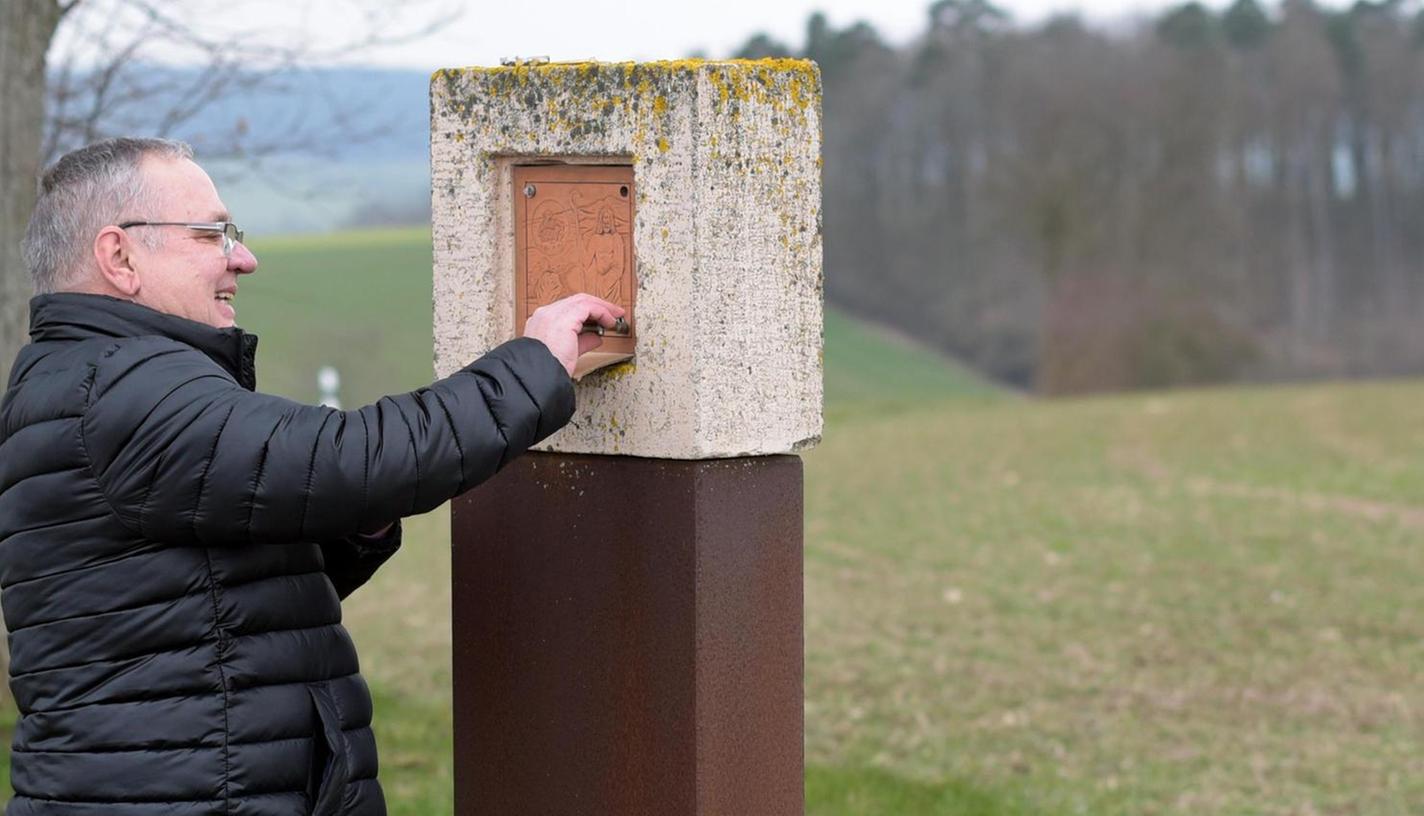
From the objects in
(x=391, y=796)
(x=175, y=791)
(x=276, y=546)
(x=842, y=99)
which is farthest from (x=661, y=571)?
(x=842, y=99)

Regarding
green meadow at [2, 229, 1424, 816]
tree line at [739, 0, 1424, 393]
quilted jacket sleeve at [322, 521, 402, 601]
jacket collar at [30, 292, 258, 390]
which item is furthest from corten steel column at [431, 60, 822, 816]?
tree line at [739, 0, 1424, 393]

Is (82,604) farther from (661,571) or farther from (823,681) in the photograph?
(823,681)

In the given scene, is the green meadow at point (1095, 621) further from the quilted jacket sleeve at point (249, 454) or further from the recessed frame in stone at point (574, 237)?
the quilted jacket sleeve at point (249, 454)

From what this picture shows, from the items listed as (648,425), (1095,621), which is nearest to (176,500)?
(648,425)

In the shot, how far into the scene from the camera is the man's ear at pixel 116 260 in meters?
3.01

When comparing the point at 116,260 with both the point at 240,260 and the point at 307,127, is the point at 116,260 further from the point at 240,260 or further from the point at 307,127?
the point at 307,127

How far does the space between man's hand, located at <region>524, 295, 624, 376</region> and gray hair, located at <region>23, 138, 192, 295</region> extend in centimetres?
Result: 69

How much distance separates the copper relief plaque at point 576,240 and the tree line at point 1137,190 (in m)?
34.9

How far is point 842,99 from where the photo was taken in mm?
55062

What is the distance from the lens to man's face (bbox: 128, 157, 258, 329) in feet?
9.96

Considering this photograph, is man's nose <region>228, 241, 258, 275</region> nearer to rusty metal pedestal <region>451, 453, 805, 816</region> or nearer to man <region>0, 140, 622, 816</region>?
man <region>0, 140, 622, 816</region>

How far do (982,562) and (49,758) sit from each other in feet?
32.0

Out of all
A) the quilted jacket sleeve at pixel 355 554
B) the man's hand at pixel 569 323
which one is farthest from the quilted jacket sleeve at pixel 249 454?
the quilted jacket sleeve at pixel 355 554

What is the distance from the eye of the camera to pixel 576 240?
3668 millimetres
